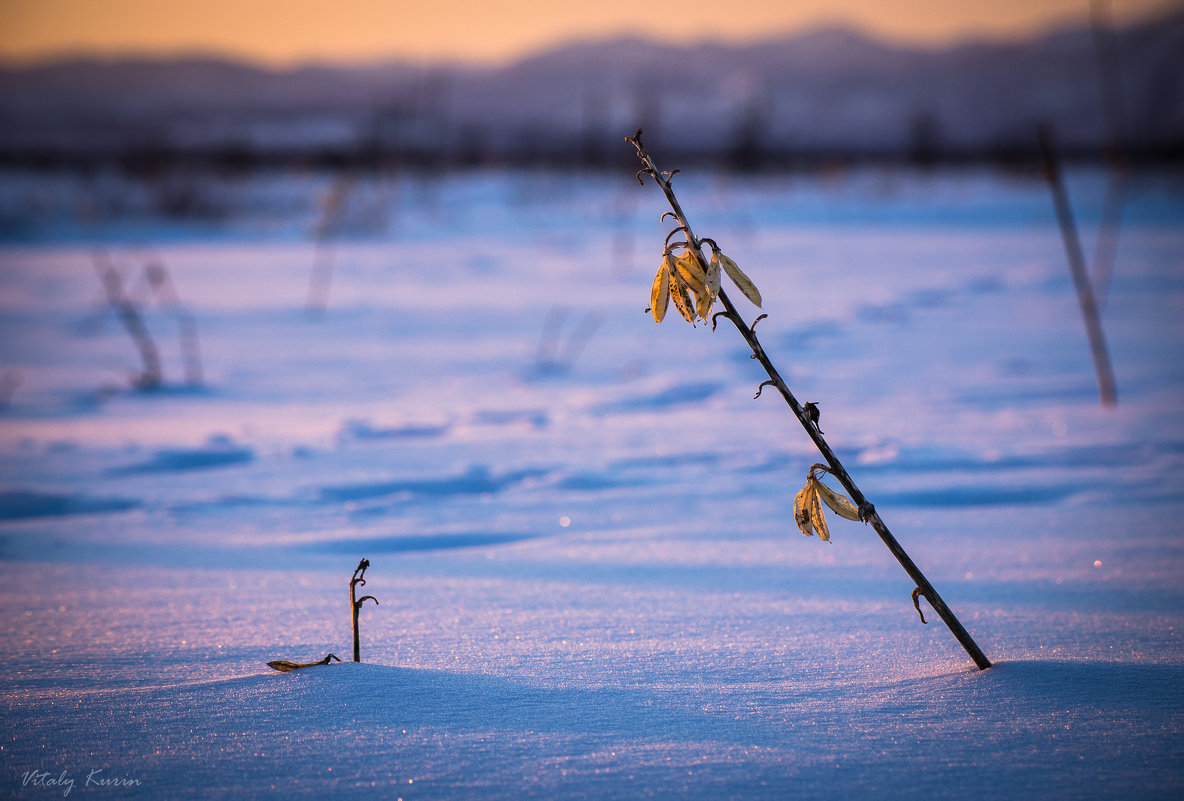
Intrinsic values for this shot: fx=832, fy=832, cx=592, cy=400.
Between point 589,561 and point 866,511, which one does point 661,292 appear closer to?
point 866,511

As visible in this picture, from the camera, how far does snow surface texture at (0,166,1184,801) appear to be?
101 centimetres

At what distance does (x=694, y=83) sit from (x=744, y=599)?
145 metres

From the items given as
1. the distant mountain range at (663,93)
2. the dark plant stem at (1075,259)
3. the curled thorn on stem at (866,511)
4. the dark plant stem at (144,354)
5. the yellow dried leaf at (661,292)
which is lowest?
the curled thorn on stem at (866,511)

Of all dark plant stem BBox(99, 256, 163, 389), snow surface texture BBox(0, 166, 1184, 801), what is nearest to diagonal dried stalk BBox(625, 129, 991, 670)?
snow surface texture BBox(0, 166, 1184, 801)

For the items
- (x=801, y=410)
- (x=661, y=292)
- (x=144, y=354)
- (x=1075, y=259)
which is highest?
(x=144, y=354)

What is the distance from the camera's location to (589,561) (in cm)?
186

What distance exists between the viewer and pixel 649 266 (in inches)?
318

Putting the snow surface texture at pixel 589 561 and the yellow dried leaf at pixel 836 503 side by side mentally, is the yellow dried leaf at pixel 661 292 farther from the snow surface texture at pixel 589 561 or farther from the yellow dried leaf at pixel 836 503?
the snow surface texture at pixel 589 561

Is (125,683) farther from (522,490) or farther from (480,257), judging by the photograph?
(480,257)

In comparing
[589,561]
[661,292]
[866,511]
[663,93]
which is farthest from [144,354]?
[663,93]

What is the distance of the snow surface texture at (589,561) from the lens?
1.01 meters

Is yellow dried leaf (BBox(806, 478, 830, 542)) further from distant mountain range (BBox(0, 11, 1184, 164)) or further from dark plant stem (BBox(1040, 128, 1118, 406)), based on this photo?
distant mountain range (BBox(0, 11, 1184, 164))

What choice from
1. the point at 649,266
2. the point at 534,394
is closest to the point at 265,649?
the point at 534,394

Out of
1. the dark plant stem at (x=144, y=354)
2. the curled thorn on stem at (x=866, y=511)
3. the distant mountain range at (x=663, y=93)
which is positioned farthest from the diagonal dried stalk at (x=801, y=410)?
the distant mountain range at (x=663, y=93)
